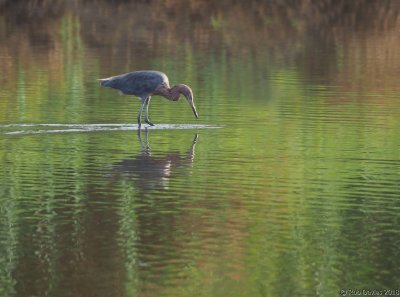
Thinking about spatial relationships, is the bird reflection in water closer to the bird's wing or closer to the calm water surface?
the calm water surface

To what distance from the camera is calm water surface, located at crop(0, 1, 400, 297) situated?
32.6 feet

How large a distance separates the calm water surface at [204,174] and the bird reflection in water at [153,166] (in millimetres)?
32

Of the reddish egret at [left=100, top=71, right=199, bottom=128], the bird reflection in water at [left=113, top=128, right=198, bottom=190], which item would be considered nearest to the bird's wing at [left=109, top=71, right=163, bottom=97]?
the reddish egret at [left=100, top=71, right=199, bottom=128]

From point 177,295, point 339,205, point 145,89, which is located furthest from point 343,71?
point 177,295

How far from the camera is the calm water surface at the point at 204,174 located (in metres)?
9.95

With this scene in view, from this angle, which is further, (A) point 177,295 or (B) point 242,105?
(B) point 242,105

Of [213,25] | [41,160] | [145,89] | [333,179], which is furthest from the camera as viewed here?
[213,25]

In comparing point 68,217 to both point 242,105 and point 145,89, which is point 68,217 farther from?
point 242,105

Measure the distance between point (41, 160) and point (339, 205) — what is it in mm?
3890

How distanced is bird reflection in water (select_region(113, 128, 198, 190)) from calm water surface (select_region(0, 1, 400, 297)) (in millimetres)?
32

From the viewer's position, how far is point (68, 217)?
11.8m

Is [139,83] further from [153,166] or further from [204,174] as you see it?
[204,174]

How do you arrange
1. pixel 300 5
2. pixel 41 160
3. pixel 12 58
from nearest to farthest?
1. pixel 41 160
2. pixel 12 58
3. pixel 300 5

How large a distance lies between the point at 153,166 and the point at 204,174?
78 centimetres
